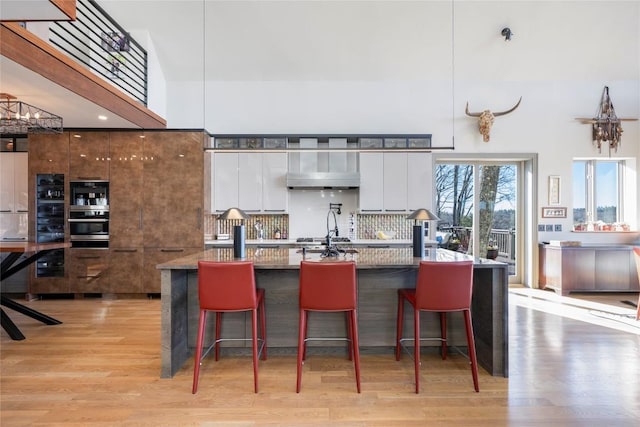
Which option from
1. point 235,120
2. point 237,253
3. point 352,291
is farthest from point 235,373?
point 235,120

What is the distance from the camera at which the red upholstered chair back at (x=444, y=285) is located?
2357mm

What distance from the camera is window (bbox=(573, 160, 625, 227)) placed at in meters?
5.84

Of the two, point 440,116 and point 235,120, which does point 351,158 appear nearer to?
point 440,116

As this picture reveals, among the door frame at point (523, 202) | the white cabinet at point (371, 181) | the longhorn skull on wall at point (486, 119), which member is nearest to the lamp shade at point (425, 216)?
the white cabinet at point (371, 181)

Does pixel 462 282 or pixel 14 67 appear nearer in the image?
pixel 462 282

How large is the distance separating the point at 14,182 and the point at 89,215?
1364 mm

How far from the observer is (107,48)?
15.0ft

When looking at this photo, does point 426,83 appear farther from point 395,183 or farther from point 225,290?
point 225,290

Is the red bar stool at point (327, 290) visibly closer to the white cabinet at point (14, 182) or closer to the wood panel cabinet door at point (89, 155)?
the wood panel cabinet door at point (89, 155)

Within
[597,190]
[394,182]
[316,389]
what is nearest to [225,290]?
[316,389]

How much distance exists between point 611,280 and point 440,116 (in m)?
3.84

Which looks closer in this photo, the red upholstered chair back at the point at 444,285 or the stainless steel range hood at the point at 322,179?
the red upholstered chair back at the point at 444,285

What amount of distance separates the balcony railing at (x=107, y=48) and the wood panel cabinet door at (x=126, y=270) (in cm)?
236

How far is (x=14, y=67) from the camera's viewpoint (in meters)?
2.92
